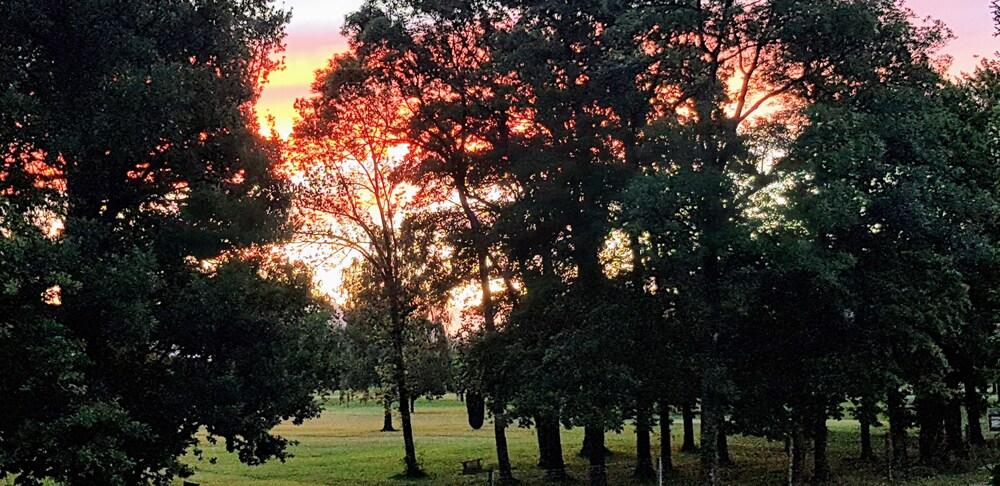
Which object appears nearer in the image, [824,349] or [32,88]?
[32,88]

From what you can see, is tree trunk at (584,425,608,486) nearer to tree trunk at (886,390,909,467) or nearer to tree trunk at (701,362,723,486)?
tree trunk at (701,362,723,486)

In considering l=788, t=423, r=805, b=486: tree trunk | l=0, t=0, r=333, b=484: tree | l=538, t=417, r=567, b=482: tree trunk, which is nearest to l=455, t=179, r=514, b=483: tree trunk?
l=538, t=417, r=567, b=482: tree trunk

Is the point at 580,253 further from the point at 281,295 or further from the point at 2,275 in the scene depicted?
the point at 2,275

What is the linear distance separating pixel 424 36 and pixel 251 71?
25.5 feet

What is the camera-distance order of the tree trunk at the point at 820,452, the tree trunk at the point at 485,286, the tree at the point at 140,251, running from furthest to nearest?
the tree trunk at the point at 485,286, the tree trunk at the point at 820,452, the tree at the point at 140,251

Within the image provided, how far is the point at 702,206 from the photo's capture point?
22.3 meters

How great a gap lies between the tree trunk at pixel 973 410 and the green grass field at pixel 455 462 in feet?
11.2

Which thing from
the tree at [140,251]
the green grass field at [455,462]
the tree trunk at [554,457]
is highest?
the tree at [140,251]

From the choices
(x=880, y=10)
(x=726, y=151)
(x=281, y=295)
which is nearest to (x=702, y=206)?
(x=726, y=151)

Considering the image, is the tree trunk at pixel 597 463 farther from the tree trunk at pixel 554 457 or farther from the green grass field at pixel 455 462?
the green grass field at pixel 455 462

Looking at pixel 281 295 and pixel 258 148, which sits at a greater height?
pixel 258 148

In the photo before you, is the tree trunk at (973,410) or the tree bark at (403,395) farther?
the tree bark at (403,395)

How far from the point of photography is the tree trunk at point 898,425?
28266 mm

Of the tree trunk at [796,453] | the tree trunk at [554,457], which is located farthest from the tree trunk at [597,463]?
the tree trunk at [796,453]
